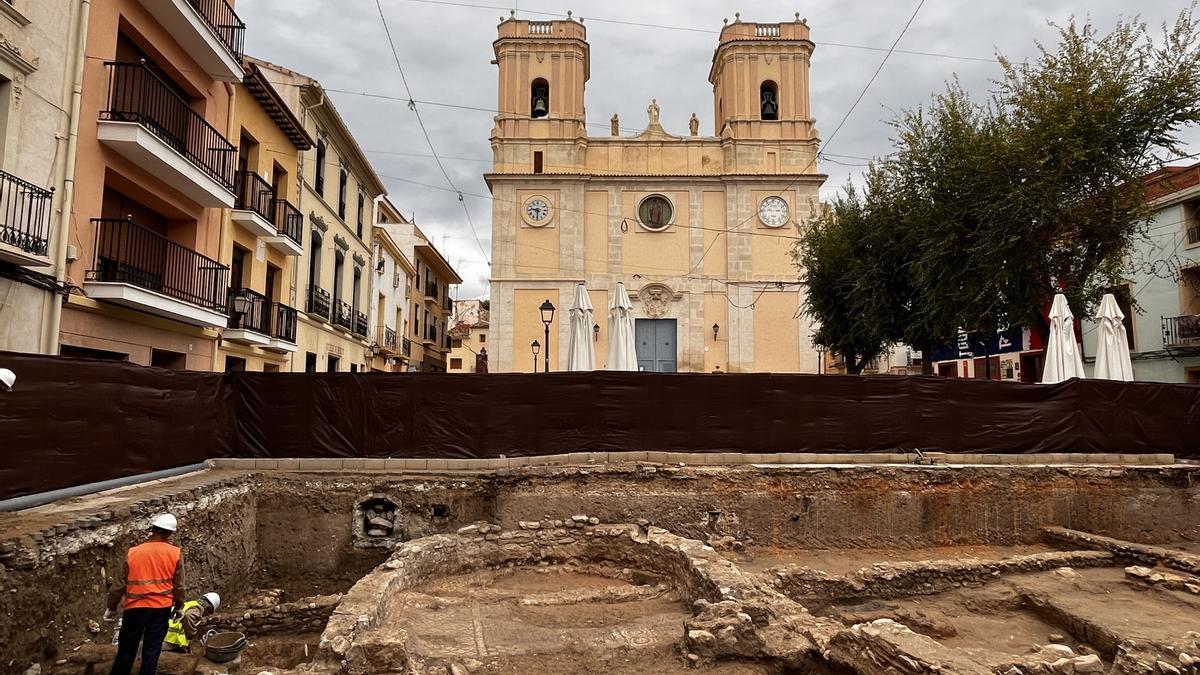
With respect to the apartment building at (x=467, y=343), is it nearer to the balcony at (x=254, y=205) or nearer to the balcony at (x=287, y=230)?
the balcony at (x=287, y=230)

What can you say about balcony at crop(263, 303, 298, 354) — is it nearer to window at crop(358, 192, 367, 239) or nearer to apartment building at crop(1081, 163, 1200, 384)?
window at crop(358, 192, 367, 239)

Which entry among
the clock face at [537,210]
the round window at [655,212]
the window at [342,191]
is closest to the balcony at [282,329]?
the window at [342,191]

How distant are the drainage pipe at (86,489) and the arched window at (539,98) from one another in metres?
26.4

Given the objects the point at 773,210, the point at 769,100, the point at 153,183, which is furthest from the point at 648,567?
the point at 769,100

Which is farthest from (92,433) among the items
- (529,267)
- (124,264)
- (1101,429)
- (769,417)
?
(529,267)

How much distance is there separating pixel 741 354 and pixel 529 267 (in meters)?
10.7

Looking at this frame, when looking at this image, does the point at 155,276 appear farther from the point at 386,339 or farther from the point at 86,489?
the point at 386,339

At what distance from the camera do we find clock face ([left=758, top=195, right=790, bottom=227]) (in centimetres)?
3156

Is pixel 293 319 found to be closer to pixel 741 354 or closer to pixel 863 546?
pixel 863 546

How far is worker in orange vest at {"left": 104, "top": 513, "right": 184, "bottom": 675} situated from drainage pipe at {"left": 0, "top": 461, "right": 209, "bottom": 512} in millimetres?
2197

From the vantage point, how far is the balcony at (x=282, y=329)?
17438mm

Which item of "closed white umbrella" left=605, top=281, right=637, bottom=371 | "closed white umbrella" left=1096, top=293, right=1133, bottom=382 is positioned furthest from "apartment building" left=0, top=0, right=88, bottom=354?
"closed white umbrella" left=1096, top=293, right=1133, bottom=382

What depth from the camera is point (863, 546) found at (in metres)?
11.2

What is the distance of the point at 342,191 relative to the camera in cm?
2323
